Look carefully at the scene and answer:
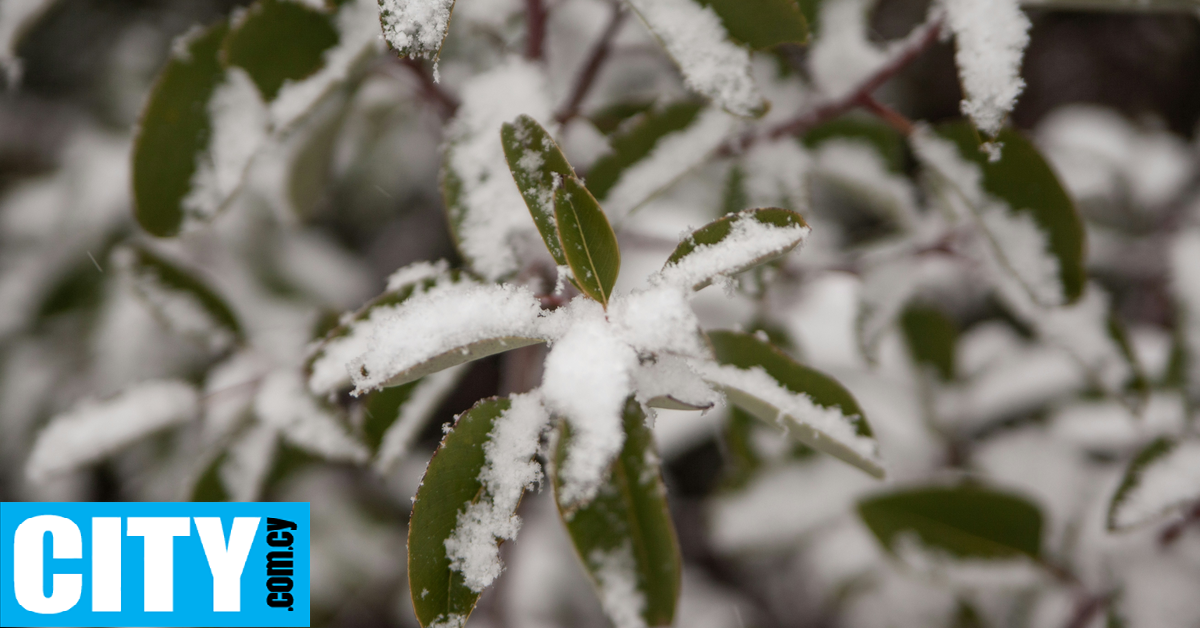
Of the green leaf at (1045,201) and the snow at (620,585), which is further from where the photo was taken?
the green leaf at (1045,201)

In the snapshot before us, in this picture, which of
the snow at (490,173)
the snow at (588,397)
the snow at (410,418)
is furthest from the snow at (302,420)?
the snow at (588,397)

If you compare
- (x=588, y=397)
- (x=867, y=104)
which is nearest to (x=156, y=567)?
(x=588, y=397)

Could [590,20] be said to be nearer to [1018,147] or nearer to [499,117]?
[499,117]

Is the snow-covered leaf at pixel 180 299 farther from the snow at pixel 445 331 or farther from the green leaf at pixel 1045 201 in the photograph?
the green leaf at pixel 1045 201

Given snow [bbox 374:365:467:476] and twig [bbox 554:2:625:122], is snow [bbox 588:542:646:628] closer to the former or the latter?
snow [bbox 374:365:467:476]

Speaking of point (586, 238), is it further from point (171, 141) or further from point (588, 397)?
point (171, 141)

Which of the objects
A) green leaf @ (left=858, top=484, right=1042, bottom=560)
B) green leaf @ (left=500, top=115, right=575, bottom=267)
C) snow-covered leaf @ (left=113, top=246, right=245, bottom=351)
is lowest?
green leaf @ (left=858, top=484, right=1042, bottom=560)

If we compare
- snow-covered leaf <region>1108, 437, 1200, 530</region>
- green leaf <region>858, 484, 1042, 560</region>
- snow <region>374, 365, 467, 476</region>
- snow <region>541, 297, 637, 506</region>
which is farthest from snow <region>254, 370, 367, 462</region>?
snow-covered leaf <region>1108, 437, 1200, 530</region>
